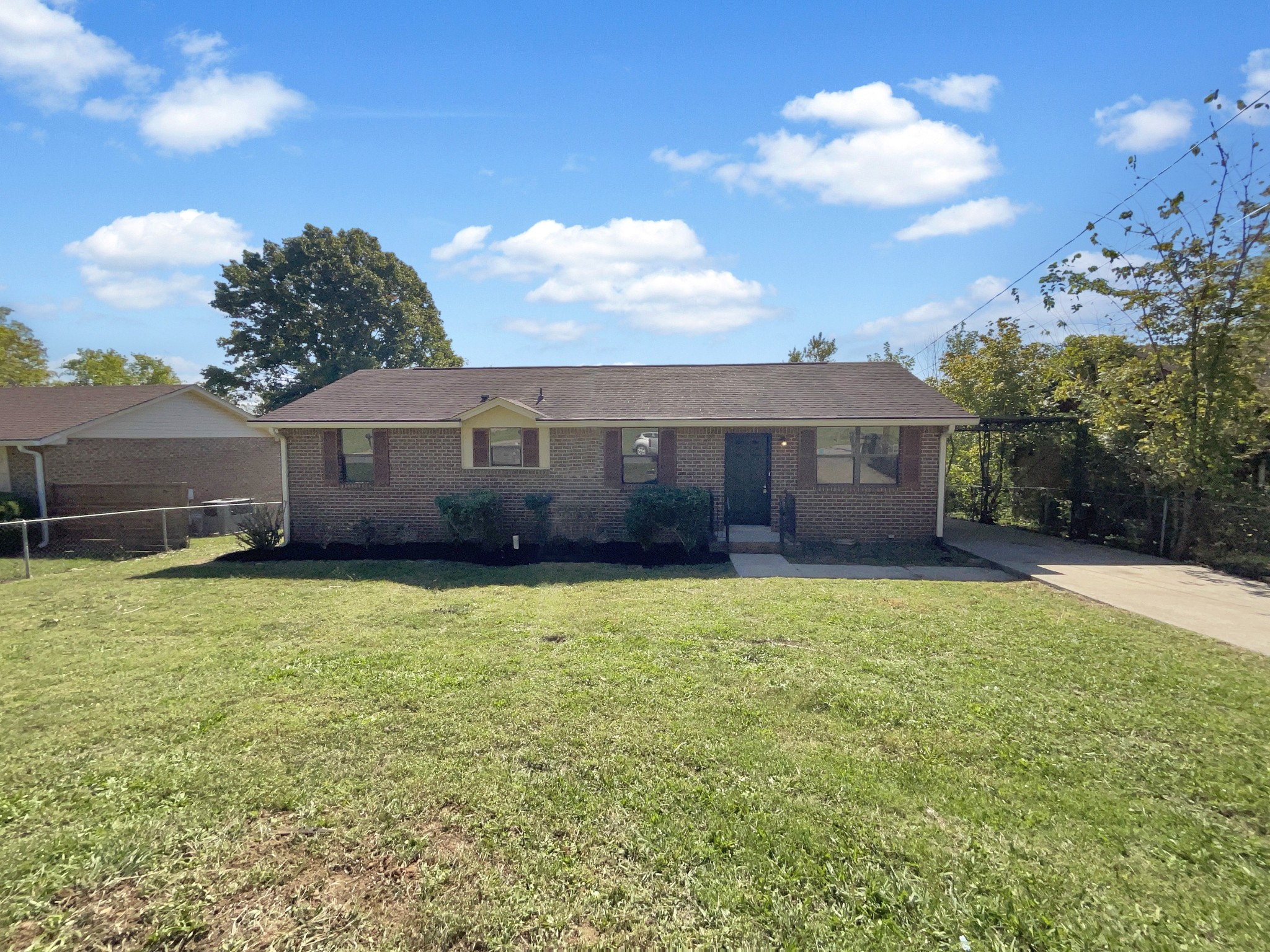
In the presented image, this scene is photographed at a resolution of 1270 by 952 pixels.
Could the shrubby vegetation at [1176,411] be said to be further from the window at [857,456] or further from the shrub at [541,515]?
the shrub at [541,515]

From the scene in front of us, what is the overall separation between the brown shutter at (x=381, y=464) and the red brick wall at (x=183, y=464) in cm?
646

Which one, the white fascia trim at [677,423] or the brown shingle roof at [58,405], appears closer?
the white fascia trim at [677,423]

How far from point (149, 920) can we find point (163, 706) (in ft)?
8.10

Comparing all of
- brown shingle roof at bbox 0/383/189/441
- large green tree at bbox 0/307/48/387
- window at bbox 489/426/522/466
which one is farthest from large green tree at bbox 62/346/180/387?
window at bbox 489/426/522/466

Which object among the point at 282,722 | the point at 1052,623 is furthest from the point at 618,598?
the point at 1052,623

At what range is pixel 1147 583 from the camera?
8406mm

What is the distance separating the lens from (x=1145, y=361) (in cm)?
1071

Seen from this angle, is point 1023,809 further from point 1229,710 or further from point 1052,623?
point 1052,623

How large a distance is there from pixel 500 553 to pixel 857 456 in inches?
285

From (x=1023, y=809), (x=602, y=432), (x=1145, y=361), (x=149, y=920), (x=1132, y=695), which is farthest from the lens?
(x=602, y=432)

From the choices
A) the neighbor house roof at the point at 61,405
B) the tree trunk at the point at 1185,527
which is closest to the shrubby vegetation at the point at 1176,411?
the tree trunk at the point at 1185,527

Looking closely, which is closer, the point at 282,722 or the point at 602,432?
the point at 282,722

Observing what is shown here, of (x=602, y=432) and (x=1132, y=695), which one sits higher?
(x=602, y=432)

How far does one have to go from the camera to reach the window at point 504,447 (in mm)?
12055
